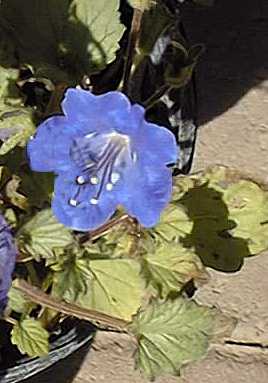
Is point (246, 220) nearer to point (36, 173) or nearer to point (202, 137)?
point (36, 173)

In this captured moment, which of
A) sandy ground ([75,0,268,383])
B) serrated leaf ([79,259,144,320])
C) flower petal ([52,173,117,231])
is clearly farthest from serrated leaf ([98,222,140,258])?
sandy ground ([75,0,268,383])

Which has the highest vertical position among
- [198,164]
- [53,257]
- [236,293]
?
[53,257]

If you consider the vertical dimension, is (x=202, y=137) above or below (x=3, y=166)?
below

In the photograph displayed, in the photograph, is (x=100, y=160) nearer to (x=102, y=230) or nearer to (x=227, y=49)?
(x=102, y=230)

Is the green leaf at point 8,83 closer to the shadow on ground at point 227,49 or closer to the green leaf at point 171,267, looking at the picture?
the green leaf at point 171,267

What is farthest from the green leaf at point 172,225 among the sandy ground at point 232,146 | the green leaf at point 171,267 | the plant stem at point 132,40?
the sandy ground at point 232,146

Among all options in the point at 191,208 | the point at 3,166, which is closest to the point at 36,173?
the point at 3,166

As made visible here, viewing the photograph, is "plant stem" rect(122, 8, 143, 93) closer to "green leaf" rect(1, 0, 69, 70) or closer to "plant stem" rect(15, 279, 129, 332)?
Result: "green leaf" rect(1, 0, 69, 70)

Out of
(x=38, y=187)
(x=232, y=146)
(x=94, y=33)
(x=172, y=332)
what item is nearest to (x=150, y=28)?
(x=94, y=33)
